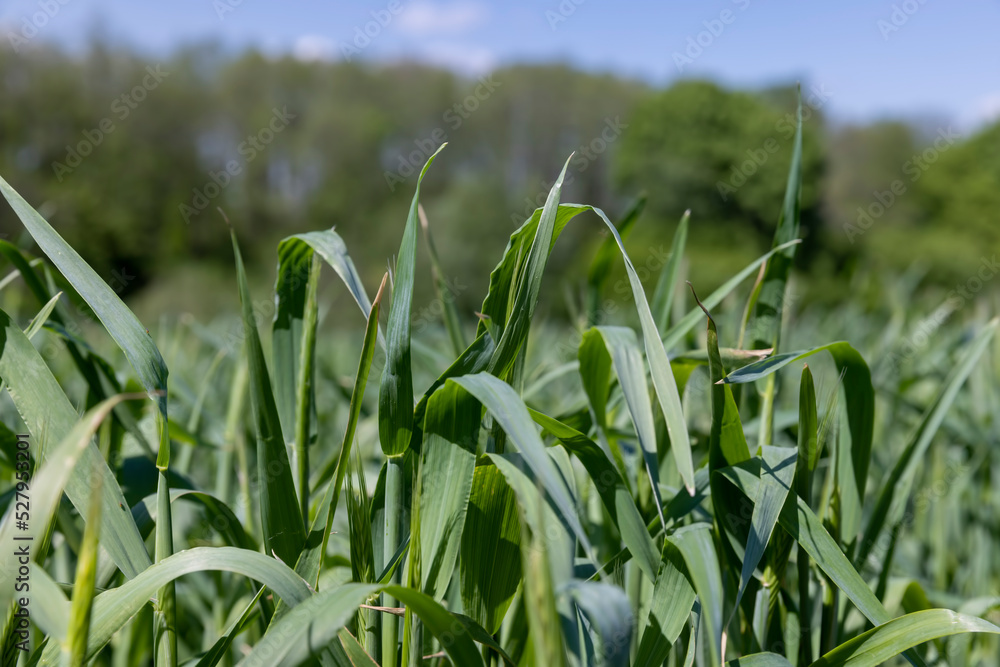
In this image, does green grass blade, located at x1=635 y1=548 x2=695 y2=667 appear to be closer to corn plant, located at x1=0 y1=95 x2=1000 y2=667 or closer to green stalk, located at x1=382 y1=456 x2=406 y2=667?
corn plant, located at x1=0 y1=95 x2=1000 y2=667

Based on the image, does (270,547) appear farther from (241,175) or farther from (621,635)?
(241,175)

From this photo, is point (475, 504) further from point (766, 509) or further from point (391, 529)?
point (766, 509)

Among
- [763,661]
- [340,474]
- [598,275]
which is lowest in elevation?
[763,661]

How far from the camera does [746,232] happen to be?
16859mm

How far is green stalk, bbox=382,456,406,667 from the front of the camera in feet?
1.15

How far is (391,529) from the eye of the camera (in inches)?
13.9

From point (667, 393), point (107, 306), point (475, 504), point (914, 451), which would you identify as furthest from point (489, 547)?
point (914, 451)

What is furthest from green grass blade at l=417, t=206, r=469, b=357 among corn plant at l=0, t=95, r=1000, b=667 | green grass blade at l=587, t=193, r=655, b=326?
green grass blade at l=587, t=193, r=655, b=326

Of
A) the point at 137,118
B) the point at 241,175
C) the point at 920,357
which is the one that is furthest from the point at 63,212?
the point at 920,357

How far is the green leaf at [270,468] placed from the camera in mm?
362

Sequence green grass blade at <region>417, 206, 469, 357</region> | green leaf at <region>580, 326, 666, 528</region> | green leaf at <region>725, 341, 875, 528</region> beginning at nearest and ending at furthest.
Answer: green leaf at <region>580, 326, 666, 528</region> < green leaf at <region>725, 341, 875, 528</region> < green grass blade at <region>417, 206, 469, 357</region>

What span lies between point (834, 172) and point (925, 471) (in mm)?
23067

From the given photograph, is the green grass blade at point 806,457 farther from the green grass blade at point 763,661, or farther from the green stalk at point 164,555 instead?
the green stalk at point 164,555

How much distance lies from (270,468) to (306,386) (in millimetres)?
59
